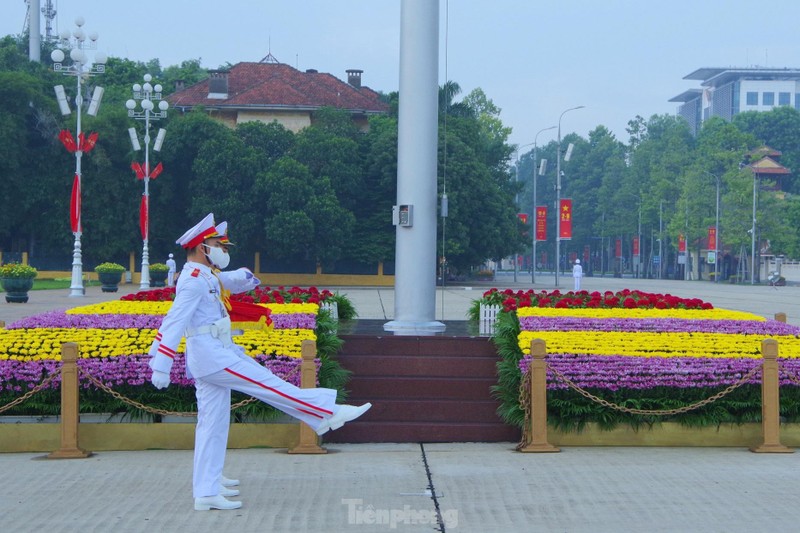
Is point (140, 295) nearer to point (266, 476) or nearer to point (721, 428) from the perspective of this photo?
point (266, 476)

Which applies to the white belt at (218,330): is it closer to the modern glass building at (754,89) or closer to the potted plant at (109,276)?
the potted plant at (109,276)

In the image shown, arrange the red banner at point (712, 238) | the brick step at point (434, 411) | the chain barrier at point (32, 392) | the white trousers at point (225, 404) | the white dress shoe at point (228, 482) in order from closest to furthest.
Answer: the white trousers at point (225, 404) < the white dress shoe at point (228, 482) < the chain barrier at point (32, 392) < the brick step at point (434, 411) < the red banner at point (712, 238)

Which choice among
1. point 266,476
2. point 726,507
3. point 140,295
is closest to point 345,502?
point 266,476

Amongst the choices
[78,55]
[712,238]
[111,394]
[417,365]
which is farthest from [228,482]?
[712,238]

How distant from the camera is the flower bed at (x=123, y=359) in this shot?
10.4 m

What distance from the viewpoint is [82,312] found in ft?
45.0

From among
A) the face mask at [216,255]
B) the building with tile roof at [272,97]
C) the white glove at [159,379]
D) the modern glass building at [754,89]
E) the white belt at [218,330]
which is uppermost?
the modern glass building at [754,89]

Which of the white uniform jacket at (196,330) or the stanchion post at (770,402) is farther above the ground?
the white uniform jacket at (196,330)

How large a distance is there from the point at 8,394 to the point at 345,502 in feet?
14.0

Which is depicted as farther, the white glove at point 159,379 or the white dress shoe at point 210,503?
the white dress shoe at point 210,503

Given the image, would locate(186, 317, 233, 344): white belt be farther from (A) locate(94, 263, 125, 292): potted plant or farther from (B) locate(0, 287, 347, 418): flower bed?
(A) locate(94, 263, 125, 292): potted plant

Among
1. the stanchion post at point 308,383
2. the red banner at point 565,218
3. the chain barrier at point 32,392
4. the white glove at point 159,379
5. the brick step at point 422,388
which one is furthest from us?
the red banner at point 565,218

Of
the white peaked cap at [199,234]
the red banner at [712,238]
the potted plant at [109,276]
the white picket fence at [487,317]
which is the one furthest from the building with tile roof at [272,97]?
the white peaked cap at [199,234]

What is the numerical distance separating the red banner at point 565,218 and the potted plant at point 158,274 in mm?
23563
